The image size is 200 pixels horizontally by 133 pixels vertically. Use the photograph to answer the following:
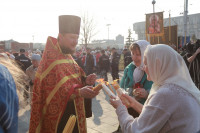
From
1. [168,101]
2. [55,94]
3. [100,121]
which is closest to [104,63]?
[100,121]

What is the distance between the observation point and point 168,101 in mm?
1491

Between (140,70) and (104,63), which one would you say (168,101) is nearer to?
(140,70)

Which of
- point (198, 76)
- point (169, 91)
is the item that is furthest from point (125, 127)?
point (198, 76)

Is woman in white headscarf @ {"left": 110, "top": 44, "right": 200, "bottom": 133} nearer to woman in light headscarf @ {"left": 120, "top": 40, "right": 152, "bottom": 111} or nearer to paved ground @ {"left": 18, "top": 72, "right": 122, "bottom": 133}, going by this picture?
woman in light headscarf @ {"left": 120, "top": 40, "right": 152, "bottom": 111}

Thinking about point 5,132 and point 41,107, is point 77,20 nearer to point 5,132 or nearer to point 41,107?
point 41,107

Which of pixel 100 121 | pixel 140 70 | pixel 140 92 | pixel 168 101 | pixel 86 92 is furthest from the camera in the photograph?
pixel 100 121

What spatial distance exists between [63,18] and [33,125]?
166cm

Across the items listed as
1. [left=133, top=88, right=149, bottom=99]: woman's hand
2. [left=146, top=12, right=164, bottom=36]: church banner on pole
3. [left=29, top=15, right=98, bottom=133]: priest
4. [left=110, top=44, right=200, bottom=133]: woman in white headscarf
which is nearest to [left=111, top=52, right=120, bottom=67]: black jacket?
[left=146, top=12, right=164, bottom=36]: church banner on pole

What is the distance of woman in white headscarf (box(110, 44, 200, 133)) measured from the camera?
1486 millimetres

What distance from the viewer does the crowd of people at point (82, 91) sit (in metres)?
1.20

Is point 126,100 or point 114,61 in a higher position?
point 114,61

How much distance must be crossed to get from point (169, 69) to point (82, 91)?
3.51ft

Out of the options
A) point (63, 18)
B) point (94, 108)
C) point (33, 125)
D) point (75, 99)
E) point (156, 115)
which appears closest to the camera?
point (156, 115)

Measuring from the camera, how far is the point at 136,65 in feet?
10.2
